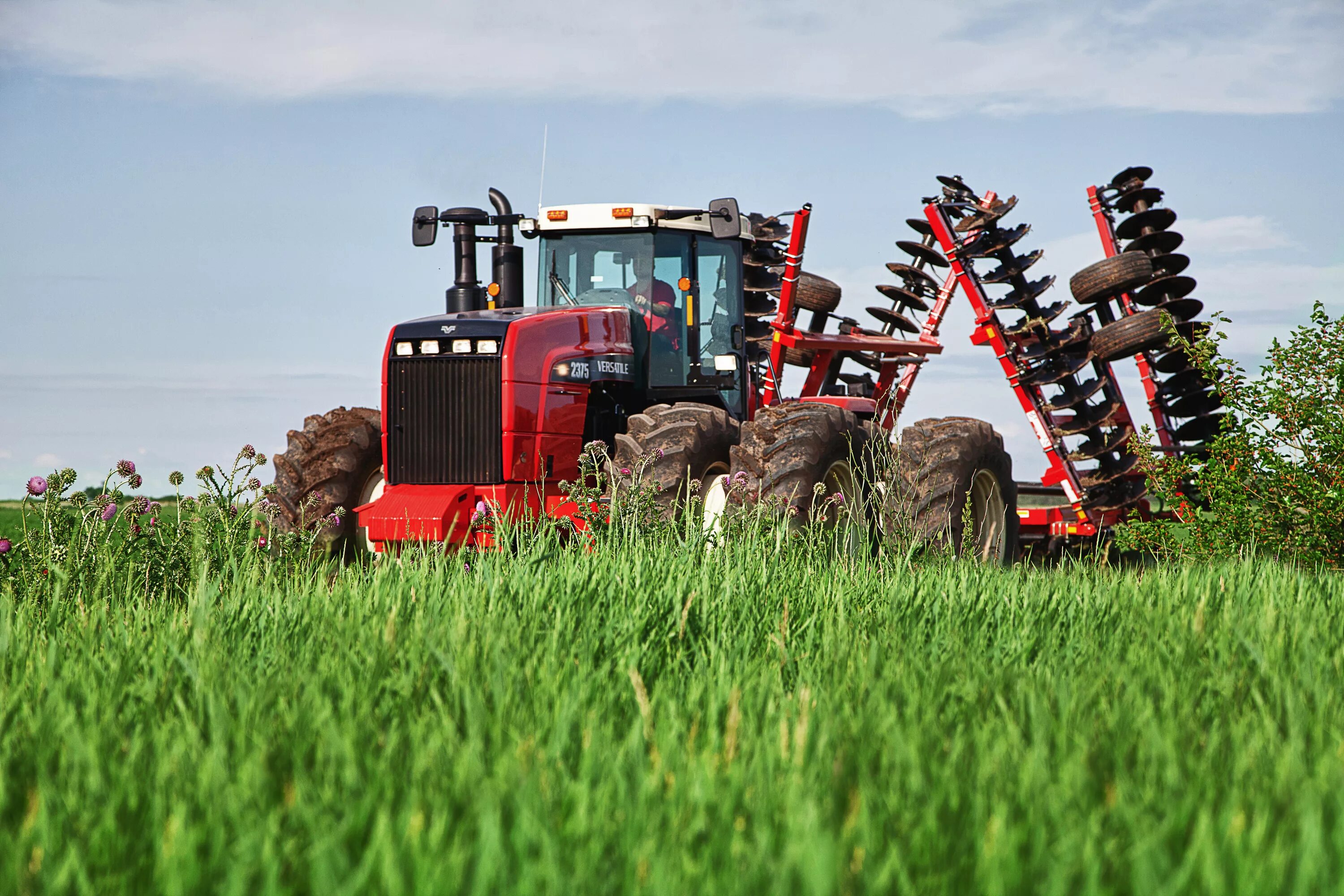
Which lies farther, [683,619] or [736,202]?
[736,202]

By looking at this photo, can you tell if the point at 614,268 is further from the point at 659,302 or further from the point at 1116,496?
the point at 1116,496

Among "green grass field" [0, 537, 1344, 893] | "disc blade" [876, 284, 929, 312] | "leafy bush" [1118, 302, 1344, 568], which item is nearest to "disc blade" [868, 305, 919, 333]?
"disc blade" [876, 284, 929, 312]

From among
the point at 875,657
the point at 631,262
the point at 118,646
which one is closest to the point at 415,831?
the point at 875,657

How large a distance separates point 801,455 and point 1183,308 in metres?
4.85

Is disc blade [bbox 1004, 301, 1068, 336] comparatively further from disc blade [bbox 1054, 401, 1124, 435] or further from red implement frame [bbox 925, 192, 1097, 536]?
disc blade [bbox 1054, 401, 1124, 435]

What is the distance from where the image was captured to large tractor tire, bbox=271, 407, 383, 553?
8750mm

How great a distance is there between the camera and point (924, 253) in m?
12.5

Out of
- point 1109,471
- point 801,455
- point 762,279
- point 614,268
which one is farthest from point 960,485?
point 762,279

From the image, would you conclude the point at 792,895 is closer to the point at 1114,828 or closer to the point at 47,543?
the point at 1114,828

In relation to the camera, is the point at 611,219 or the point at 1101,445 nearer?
the point at 611,219

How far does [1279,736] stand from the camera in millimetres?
2842

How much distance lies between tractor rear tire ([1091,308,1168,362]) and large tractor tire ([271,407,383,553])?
6.21 meters

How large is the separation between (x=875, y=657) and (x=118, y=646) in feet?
7.53

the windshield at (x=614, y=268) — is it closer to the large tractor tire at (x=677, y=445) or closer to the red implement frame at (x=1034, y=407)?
the large tractor tire at (x=677, y=445)
